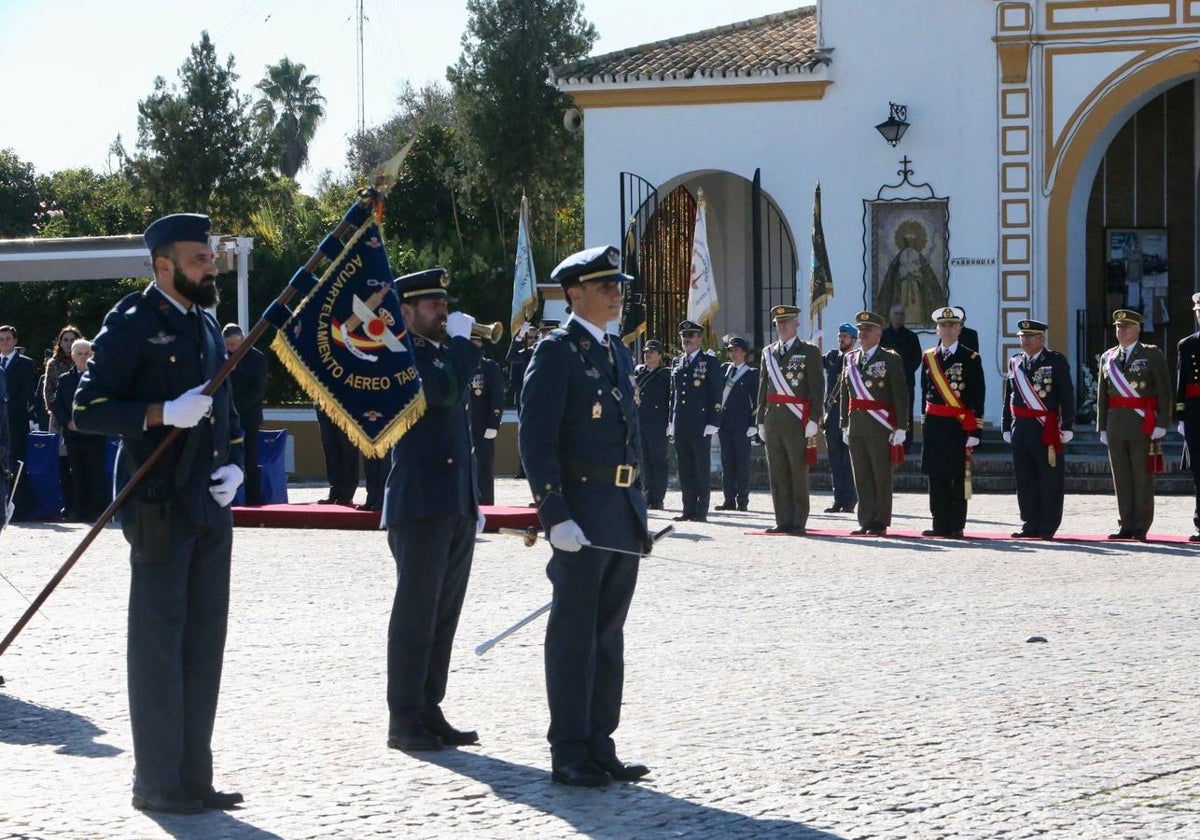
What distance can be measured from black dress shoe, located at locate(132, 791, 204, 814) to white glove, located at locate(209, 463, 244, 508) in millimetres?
884

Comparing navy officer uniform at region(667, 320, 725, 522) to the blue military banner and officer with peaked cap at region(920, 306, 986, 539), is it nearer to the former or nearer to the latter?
officer with peaked cap at region(920, 306, 986, 539)

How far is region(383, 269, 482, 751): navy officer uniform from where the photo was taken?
22.2 feet

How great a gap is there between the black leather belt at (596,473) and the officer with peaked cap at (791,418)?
8.82 metres

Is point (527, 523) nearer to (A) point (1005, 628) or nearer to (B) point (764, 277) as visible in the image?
(A) point (1005, 628)

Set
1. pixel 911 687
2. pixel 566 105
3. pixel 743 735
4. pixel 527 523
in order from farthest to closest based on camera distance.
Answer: pixel 566 105, pixel 527 523, pixel 911 687, pixel 743 735

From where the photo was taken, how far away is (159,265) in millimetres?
5992

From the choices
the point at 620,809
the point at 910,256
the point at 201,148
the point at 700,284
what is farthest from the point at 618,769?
the point at 201,148

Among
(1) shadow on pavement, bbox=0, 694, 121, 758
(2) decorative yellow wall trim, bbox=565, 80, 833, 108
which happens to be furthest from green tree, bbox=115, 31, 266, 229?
(1) shadow on pavement, bbox=0, 694, 121, 758

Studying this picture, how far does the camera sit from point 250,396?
591 inches

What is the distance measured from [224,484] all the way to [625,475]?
1.34 meters

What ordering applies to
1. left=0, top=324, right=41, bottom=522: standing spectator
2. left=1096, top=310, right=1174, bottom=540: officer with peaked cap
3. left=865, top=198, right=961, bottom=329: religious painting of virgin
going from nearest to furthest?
left=1096, top=310, right=1174, bottom=540: officer with peaked cap, left=0, top=324, right=41, bottom=522: standing spectator, left=865, top=198, right=961, bottom=329: religious painting of virgin

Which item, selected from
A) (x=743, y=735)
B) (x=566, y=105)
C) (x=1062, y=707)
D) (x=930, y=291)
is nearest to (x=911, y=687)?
(x=1062, y=707)

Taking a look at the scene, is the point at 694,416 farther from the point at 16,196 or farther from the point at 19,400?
the point at 16,196

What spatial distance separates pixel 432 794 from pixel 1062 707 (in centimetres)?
260
